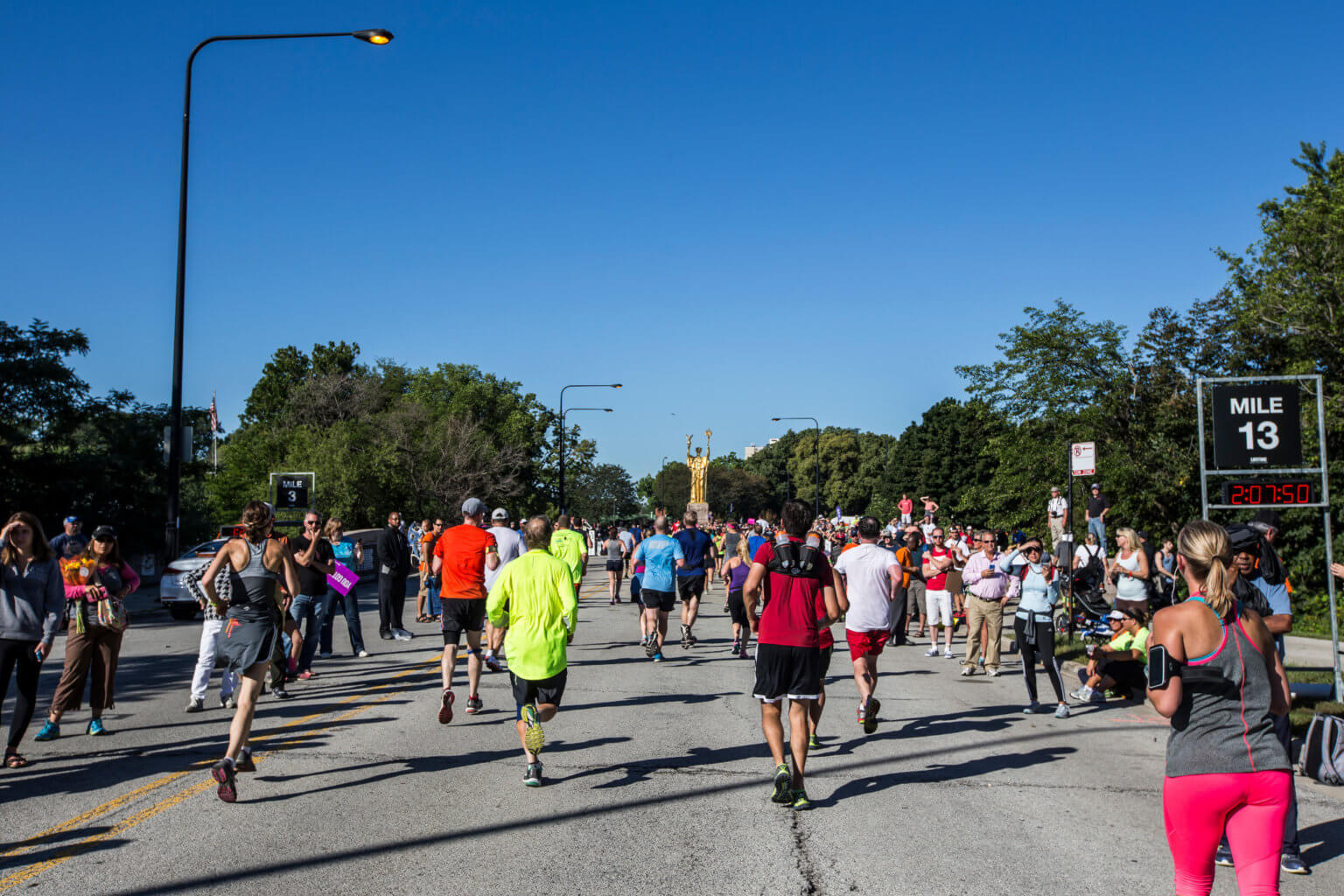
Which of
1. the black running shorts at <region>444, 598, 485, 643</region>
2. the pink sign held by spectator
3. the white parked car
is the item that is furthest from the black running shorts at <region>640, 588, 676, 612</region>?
the white parked car

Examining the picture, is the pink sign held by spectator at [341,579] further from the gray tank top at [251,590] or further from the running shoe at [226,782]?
the running shoe at [226,782]

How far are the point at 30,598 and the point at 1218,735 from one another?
7.43 m

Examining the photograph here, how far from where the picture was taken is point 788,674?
256 inches

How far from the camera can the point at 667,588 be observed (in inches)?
542

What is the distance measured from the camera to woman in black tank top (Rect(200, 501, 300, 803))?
648 cm

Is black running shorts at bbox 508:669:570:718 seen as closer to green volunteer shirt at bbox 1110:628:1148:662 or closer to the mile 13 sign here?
green volunteer shirt at bbox 1110:628:1148:662

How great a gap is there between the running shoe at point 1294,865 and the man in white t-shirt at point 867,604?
3.71 meters

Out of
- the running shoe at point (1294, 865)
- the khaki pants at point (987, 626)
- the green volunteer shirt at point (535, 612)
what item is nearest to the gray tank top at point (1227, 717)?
the running shoe at point (1294, 865)

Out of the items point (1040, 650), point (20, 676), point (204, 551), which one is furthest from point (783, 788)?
point (204, 551)

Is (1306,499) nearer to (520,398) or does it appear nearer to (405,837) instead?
(405,837)

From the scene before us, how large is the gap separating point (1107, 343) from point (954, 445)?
46835 millimetres

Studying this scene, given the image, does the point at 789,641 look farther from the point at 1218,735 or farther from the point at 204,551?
the point at 204,551

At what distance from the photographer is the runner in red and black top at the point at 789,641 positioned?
6.35m

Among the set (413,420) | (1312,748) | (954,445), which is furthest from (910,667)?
(954,445)
